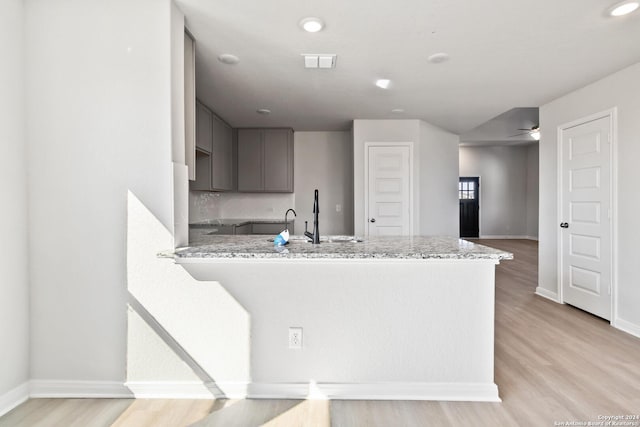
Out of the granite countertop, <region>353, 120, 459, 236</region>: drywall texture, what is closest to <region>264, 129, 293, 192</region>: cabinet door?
<region>353, 120, 459, 236</region>: drywall texture

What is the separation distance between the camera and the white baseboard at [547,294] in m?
3.86

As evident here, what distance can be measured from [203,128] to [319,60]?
1.96m

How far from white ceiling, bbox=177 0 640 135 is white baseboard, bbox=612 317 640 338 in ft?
7.59

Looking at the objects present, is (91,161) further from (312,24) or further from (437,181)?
(437,181)

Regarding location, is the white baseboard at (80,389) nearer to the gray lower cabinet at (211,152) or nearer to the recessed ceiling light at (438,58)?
the gray lower cabinet at (211,152)

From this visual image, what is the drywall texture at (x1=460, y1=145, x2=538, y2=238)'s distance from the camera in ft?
31.2

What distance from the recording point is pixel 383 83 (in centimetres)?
332

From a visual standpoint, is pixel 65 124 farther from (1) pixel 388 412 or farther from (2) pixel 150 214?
(1) pixel 388 412

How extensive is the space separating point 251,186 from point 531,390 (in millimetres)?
4379

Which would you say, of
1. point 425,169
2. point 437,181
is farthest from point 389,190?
point 437,181

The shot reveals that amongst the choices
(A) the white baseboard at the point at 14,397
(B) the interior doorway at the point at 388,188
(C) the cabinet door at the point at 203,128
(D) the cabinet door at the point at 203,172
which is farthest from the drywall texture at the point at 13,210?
(B) the interior doorway at the point at 388,188

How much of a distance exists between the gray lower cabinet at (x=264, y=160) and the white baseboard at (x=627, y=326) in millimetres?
4267

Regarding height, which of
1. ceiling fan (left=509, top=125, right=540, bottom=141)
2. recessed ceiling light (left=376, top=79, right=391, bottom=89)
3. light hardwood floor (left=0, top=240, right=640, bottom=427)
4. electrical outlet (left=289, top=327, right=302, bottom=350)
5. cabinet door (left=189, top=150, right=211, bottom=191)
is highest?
ceiling fan (left=509, top=125, right=540, bottom=141)

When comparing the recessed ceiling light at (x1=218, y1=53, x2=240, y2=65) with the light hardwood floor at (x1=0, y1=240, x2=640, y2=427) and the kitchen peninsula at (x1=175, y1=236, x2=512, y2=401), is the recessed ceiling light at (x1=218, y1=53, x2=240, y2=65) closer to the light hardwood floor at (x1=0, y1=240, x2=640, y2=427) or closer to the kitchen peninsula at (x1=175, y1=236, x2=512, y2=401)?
the kitchen peninsula at (x1=175, y1=236, x2=512, y2=401)
